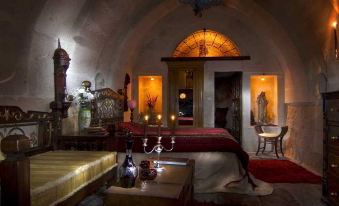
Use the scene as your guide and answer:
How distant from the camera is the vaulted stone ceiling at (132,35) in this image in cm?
314

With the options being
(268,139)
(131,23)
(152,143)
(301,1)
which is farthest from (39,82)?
(268,139)

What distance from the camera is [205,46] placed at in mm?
8141

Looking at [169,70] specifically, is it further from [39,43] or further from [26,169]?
[26,169]

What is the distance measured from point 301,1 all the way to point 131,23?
11.1 feet

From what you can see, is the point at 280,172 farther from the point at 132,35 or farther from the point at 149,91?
the point at 149,91

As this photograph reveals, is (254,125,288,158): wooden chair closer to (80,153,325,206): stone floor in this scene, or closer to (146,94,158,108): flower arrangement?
(80,153,325,206): stone floor

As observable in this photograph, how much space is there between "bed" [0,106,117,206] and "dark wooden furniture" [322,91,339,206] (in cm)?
270

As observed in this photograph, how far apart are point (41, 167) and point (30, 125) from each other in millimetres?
885

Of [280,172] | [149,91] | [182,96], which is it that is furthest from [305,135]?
[149,91]

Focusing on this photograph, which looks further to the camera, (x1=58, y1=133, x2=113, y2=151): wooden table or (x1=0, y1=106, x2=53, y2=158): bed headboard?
(x1=58, y1=133, x2=113, y2=151): wooden table

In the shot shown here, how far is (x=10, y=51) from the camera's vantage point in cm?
296

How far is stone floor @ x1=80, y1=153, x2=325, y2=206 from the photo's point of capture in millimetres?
3736

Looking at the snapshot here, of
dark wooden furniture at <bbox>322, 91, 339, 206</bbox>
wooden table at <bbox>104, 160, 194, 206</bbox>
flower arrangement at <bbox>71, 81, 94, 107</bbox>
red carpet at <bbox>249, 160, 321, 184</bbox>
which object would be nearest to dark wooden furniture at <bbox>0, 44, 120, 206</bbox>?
wooden table at <bbox>104, 160, 194, 206</bbox>

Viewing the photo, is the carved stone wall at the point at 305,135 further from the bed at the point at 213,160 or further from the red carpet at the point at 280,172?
the bed at the point at 213,160
